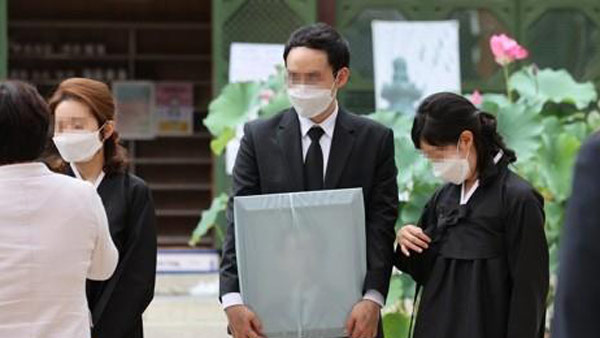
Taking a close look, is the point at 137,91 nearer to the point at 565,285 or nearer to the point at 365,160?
the point at 365,160

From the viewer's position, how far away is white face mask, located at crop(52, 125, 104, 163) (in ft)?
12.1

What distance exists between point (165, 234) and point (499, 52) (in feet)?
16.9

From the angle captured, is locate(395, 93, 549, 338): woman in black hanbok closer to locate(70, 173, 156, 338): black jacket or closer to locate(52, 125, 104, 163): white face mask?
locate(70, 173, 156, 338): black jacket

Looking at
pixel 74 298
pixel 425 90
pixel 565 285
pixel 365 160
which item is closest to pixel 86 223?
pixel 74 298

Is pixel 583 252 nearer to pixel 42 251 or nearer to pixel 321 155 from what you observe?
pixel 42 251

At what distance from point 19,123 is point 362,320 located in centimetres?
126

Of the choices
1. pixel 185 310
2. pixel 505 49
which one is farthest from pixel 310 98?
pixel 185 310

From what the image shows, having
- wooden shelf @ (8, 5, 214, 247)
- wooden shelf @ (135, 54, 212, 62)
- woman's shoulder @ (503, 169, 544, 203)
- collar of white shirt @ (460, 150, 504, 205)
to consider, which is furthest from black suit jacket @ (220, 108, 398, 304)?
wooden shelf @ (135, 54, 212, 62)

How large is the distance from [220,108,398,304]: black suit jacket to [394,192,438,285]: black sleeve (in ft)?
0.20

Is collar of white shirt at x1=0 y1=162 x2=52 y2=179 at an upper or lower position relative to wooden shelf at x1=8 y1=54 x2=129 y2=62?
lower

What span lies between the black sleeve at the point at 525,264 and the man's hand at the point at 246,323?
79 cm

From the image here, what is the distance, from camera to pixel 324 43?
3.64 meters

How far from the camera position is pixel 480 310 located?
3.55m

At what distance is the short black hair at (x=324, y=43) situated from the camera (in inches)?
143
